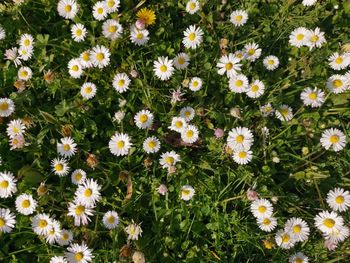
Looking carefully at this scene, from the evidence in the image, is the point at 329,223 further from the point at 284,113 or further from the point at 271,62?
the point at 271,62

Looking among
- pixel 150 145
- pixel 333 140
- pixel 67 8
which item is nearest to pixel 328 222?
pixel 333 140

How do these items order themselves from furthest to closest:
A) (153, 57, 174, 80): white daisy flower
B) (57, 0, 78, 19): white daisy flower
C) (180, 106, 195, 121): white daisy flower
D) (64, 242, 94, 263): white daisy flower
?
1. (57, 0, 78, 19): white daisy flower
2. (153, 57, 174, 80): white daisy flower
3. (180, 106, 195, 121): white daisy flower
4. (64, 242, 94, 263): white daisy flower

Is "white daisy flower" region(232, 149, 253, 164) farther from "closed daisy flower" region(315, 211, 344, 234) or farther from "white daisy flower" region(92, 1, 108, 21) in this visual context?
"white daisy flower" region(92, 1, 108, 21)

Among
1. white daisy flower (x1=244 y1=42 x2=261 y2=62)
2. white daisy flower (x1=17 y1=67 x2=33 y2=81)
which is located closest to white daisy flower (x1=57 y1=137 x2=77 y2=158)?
white daisy flower (x1=17 y1=67 x2=33 y2=81)

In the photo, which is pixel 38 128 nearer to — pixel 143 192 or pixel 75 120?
pixel 75 120

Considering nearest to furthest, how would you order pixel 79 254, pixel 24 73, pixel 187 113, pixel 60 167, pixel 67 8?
pixel 79 254
pixel 60 167
pixel 187 113
pixel 24 73
pixel 67 8

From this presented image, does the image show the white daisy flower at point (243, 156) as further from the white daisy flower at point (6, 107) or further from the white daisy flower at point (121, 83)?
the white daisy flower at point (6, 107)
